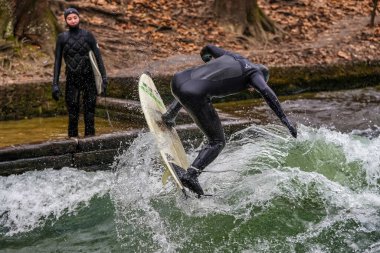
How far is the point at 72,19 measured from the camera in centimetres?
Result: 920

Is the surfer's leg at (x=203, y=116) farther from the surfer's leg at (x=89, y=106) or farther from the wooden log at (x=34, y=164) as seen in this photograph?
the surfer's leg at (x=89, y=106)

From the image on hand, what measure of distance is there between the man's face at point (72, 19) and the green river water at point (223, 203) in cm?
176

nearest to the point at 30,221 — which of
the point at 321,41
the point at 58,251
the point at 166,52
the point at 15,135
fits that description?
the point at 58,251

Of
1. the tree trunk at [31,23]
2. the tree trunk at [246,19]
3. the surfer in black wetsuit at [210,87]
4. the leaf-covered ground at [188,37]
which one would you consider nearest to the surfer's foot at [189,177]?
the surfer in black wetsuit at [210,87]

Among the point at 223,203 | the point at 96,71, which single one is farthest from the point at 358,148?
the point at 96,71

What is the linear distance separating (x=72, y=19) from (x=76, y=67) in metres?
0.70

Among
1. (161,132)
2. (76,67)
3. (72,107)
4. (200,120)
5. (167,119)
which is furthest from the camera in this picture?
(72,107)

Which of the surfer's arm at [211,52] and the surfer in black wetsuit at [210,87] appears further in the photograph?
the surfer's arm at [211,52]

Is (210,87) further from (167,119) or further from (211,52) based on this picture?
(167,119)

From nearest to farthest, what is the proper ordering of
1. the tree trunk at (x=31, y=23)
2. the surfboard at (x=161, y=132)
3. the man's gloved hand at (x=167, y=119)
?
the surfboard at (x=161, y=132) < the man's gloved hand at (x=167, y=119) < the tree trunk at (x=31, y=23)

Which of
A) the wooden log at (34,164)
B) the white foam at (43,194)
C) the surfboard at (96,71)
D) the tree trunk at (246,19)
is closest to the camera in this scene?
the white foam at (43,194)

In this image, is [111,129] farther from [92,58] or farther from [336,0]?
[336,0]

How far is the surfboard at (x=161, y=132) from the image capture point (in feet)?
23.9

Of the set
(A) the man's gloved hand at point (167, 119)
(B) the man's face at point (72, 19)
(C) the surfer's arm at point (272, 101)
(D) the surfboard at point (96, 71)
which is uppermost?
(C) the surfer's arm at point (272, 101)
